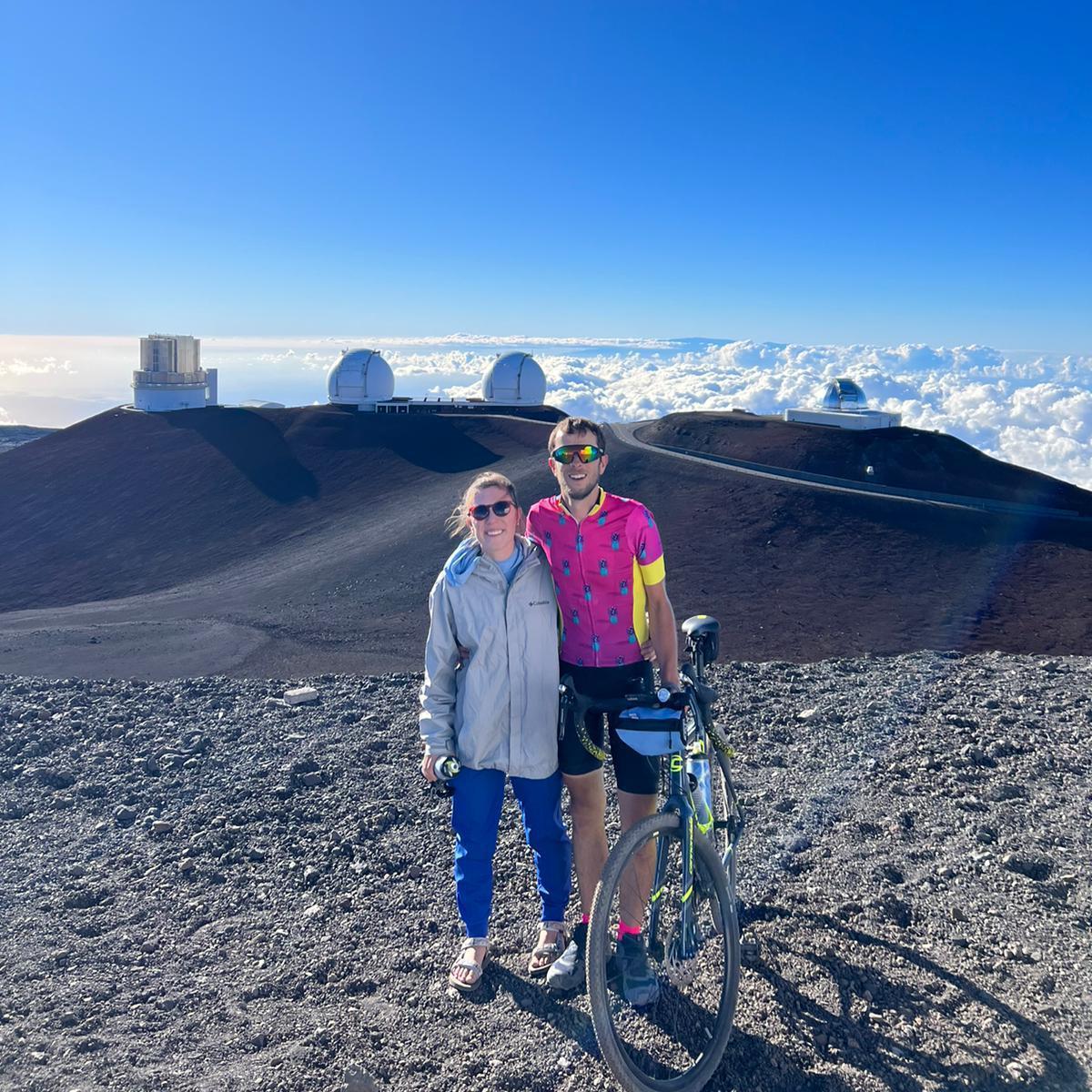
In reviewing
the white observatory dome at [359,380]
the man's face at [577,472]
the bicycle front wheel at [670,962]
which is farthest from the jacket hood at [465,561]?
the white observatory dome at [359,380]

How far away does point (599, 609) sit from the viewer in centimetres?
330

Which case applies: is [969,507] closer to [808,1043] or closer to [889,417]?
[889,417]

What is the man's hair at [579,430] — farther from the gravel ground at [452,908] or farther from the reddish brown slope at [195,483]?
the reddish brown slope at [195,483]

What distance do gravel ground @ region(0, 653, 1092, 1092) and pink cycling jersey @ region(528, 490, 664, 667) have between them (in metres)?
1.28

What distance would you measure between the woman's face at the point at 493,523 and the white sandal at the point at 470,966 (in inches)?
59.9

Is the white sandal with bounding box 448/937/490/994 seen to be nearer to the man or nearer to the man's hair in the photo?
the man

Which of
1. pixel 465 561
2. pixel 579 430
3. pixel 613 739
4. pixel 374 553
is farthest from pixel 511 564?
pixel 374 553

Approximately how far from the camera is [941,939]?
11.2 feet

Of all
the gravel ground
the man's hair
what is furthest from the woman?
the gravel ground

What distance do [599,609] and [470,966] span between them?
4.75 feet

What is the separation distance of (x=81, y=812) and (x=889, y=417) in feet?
101

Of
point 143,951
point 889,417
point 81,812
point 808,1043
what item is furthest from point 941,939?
point 889,417

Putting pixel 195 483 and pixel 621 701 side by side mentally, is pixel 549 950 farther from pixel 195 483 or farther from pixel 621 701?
pixel 195 483

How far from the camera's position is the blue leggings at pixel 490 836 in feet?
11.0
